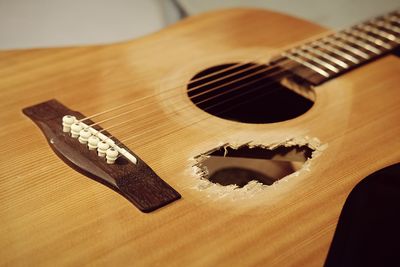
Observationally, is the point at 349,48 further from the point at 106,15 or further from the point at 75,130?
the point at 106,15

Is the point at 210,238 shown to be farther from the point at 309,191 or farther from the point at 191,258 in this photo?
the point at 309,191

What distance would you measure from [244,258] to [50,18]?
95 centimetres

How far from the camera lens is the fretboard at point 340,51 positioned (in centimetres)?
80

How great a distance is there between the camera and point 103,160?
58 centimetres

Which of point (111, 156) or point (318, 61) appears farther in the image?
point (318, 61)

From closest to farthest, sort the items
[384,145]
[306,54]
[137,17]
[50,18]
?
[384,145], [306,54], [50,18], [137,17]

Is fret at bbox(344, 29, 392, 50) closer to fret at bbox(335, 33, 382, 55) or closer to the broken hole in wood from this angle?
fret at bbox(335, 33, 382, 55)

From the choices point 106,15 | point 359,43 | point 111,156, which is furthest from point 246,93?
point 106,15

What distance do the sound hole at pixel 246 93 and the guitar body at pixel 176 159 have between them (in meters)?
0.03

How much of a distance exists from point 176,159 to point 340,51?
0.45m

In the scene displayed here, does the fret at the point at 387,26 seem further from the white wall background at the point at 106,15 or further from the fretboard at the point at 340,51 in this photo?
the white wall background at the point at 106,15

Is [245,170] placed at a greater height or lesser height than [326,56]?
lesser

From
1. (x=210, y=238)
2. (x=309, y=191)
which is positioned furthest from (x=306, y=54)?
(x=210, y=238)

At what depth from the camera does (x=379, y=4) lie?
121 cm
